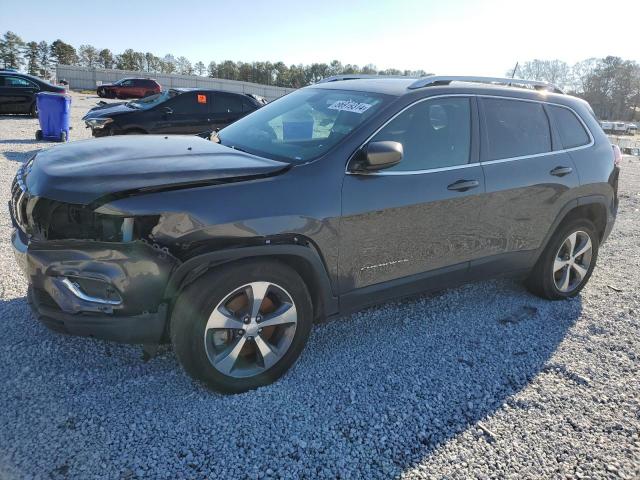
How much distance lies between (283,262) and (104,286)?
3.23 ft

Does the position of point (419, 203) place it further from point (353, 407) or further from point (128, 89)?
point (128, 89)

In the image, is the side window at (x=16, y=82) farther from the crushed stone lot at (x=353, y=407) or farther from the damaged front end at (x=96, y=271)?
the damaged front end at (x=96, y=271)

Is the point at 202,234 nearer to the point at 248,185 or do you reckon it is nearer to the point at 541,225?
the point at 248,185

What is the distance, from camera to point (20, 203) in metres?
2.74

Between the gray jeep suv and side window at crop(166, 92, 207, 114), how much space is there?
7084mm

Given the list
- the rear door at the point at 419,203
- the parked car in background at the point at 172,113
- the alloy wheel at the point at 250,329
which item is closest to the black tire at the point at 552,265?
the rear door at the point at 419,203

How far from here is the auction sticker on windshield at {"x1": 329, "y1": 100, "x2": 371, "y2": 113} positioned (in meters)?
3.31

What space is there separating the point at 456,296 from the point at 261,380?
89.4 inches

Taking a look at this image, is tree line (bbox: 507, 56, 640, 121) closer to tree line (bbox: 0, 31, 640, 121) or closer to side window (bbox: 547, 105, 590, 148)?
tree line (bbox: 0, 31, 640, 121)

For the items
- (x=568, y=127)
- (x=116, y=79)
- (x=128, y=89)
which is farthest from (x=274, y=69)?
(x=568, y=127)

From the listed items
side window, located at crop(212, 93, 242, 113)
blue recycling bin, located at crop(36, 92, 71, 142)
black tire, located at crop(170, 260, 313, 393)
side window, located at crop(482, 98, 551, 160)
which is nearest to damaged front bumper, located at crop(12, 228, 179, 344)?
black tire, located at crop(170, 260, 313, 393)

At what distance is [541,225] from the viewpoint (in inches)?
159

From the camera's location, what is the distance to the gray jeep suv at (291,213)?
8.13 ft

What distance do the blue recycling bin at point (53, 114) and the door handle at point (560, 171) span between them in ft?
37.8
